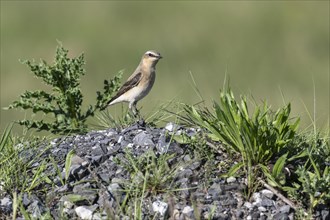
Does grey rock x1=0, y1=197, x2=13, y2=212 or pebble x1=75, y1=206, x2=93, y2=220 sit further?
grey rock x1=0, y1=197, x2=13, y2=212

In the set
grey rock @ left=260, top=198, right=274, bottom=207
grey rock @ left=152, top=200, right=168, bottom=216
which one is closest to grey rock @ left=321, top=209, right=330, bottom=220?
grey rock @ left=260, top=198, right=274, bottom=207

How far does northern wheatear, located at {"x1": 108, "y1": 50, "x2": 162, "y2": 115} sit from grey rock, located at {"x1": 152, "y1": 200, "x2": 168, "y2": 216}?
3.74 m

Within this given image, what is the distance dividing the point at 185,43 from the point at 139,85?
9.97 metres

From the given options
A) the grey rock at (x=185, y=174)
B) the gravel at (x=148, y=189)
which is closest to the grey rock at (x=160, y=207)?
the gravel at (x=148, y=189)

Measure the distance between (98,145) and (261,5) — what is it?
15745mm

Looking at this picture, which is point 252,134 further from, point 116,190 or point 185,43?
point 185,43

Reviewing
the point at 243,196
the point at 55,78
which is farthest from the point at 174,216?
the point at 55,78

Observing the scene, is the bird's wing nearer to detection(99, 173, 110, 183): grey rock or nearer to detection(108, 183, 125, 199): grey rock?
detection(99, 173, 110, 183): grey rock

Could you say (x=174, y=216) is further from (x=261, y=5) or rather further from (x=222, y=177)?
(x=261, y=5)

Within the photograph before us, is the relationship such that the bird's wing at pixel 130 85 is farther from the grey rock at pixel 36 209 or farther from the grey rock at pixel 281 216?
the grey rock at pixel 281 216

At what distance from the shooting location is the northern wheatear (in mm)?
11953

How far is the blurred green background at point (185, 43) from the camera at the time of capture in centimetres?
1877

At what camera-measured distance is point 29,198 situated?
27.4ft

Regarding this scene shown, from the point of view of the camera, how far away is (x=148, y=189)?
8305mm
